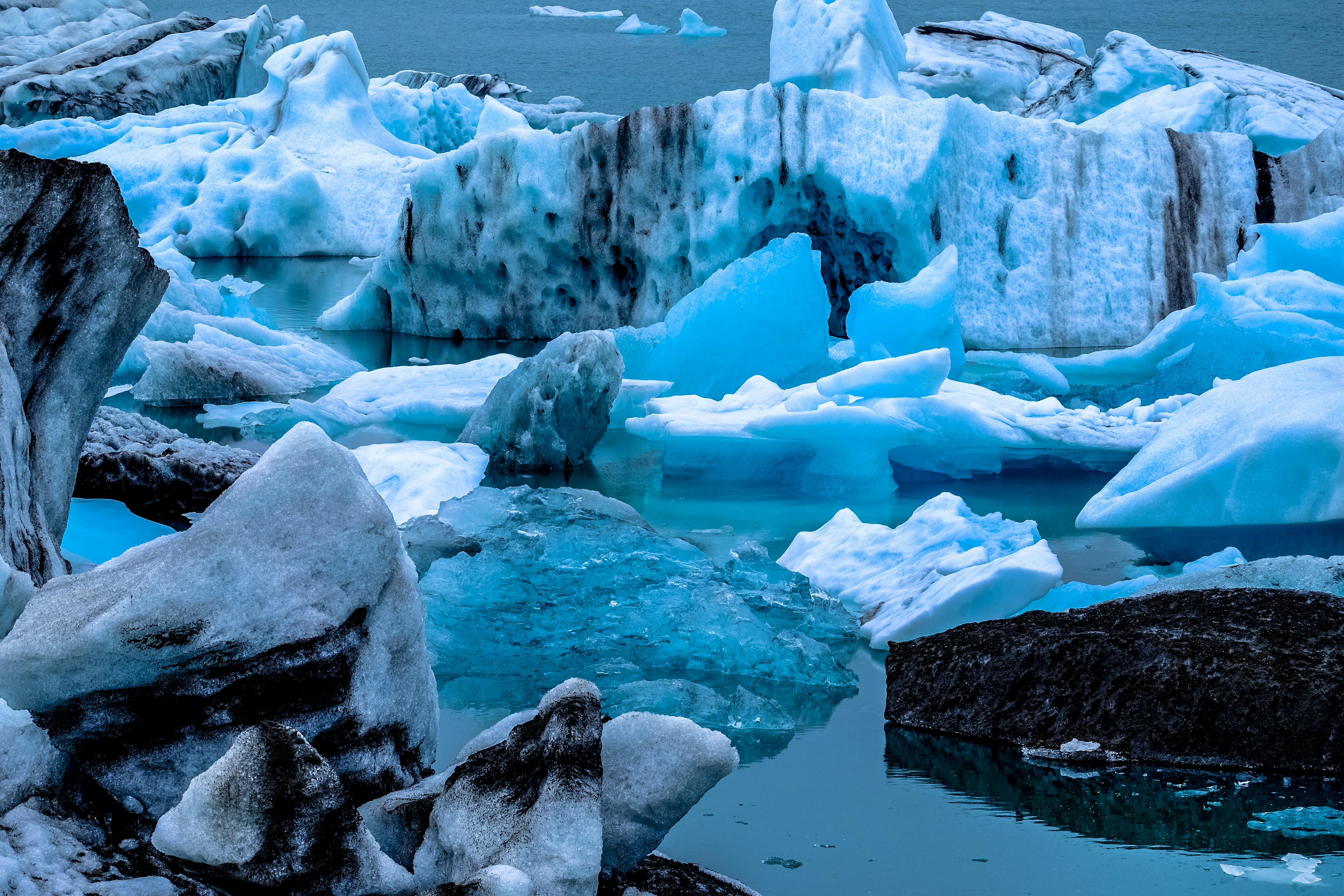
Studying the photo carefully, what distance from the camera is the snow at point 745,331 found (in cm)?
627

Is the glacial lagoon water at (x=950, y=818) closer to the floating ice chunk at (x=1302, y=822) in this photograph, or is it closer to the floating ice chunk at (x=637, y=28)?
the floating ice chunk at (x=1302, y=822)

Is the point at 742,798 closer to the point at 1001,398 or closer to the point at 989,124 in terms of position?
the point at 1001,398

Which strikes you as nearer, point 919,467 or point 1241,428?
point 1241,428

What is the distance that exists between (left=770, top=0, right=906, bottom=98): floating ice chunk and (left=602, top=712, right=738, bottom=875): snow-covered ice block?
27.8ft

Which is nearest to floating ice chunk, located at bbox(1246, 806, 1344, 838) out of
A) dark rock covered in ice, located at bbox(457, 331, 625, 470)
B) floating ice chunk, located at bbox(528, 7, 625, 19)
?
dark rock covered in ice, located at bbox(457, 331, 625, 470)

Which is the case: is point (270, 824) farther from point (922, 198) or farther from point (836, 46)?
point (836, 46)

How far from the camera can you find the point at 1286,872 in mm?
2021

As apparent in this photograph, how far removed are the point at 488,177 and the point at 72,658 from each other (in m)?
6.53

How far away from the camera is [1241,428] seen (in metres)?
4.27

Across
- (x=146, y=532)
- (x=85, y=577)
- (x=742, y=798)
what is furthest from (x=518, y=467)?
(x=85, y=577)

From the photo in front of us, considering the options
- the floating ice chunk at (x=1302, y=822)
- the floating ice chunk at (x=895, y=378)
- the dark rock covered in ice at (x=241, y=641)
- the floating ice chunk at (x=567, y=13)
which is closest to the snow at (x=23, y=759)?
the dark rock covered in ice at (x=241, y=641)

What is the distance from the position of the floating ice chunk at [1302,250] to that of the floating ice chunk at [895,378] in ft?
7.58

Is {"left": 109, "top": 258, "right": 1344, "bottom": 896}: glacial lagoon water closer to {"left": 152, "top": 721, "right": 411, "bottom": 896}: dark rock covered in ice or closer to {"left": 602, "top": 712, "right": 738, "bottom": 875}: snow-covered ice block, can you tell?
{"left": 602, "top": 712, "right": 738, "bottom": 875}: snow-covered ice block

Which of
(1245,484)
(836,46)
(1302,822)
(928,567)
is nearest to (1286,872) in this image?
(1302,822)
